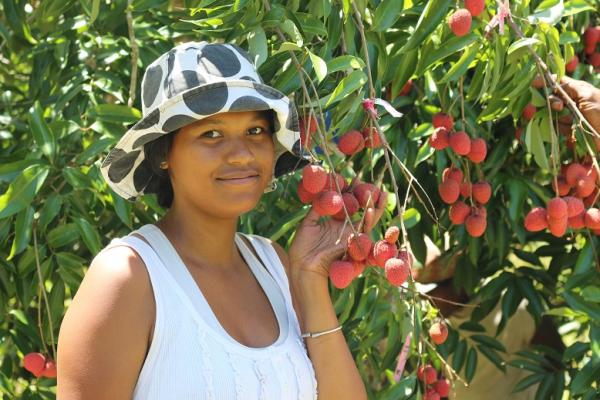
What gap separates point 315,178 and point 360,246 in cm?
12

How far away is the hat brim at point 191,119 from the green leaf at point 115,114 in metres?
0.32

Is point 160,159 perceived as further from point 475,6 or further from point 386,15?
point 475,6

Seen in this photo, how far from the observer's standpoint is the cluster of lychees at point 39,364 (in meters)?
2.01

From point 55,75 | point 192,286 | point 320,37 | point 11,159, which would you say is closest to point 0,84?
point 55,75

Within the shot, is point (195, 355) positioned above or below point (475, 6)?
below

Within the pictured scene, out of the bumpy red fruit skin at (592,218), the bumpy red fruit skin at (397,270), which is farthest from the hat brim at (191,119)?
the bumpy red fruit skin at (592,218)

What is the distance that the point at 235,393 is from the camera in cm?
148

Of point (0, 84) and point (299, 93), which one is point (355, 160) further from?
point (0, 84)

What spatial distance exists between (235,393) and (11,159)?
2.98 feet

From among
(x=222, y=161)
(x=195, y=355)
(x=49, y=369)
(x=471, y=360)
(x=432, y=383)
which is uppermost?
(x=222, y=161)

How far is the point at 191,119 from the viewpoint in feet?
4.97

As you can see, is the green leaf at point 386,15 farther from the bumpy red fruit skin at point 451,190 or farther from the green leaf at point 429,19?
the bumpy red fruit skin at point 451,190

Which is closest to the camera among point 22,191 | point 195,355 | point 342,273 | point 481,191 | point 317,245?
point 195,355

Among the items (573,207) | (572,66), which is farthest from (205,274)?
(572,66)
